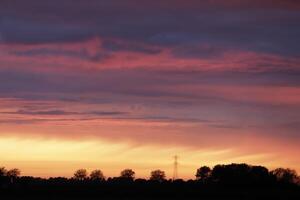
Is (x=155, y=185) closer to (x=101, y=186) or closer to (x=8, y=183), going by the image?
(x=101, y=186)

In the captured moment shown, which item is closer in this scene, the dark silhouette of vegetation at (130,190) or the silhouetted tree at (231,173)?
the dark silhouette of vegetation at (130,190)

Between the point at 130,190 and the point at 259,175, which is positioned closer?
the point at 130,190

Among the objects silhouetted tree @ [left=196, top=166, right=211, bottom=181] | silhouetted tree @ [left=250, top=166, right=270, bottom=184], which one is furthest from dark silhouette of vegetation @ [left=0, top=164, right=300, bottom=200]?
silhouetted tree @ [left=196, top=166, right=211, bottom=181]

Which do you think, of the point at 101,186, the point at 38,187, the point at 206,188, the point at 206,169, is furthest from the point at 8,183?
the point at 206,169

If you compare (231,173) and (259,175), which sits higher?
(231,173)

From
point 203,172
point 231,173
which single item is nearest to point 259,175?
point 231,173

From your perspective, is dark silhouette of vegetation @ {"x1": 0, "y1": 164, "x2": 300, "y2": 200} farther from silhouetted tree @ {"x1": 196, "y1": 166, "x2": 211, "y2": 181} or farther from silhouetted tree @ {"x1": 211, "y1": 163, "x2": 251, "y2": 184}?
silhouetted tree @ {"x1": 196, "y1": 166, "x2": 211, "y2": 181}

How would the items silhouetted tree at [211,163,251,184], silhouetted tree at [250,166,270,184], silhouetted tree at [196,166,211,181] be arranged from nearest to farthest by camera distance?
silhouetted tree at [250,166,270,184]
silhouetted tree at [211,163,251,184]
silhouetted tree at [196,166,211,181]

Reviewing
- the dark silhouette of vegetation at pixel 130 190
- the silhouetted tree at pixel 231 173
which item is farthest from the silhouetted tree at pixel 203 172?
the dark silhouette of vegetation at pixel 130 190

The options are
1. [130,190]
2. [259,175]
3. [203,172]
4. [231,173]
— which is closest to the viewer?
[130,190]

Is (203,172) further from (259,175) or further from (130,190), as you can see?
(130,190)

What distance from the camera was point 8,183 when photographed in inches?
3570

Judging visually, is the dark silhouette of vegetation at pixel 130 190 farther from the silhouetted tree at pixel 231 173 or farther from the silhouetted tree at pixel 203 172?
the silhouetted tree at pixel 203 172

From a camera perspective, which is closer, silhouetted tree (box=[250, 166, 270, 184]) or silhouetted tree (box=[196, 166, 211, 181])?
silhouetted tree (box=[250, 166, 270, 184])
